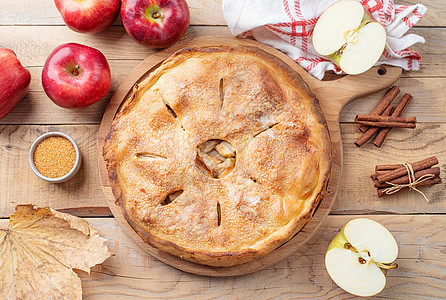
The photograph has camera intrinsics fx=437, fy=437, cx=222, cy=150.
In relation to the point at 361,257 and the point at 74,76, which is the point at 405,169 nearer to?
the point at 361,257

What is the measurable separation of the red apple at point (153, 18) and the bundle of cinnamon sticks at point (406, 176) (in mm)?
1317

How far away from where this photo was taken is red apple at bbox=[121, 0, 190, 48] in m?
2.18

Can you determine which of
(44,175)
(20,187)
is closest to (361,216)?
(44,175)

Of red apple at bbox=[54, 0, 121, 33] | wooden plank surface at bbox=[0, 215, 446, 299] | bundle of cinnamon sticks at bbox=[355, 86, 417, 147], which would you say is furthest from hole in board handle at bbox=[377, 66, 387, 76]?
red apple at bbox=[54, 0, 121, 33]

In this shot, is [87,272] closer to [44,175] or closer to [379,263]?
[44,175]

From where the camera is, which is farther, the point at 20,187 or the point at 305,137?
the point at 20,187

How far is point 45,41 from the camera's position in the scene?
7.89 ft

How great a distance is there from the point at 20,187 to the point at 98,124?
54cm

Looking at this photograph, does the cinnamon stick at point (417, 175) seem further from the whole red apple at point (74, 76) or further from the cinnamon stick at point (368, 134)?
the whole red apple at point (74, 76)

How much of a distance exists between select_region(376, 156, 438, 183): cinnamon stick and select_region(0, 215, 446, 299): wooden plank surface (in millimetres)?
225

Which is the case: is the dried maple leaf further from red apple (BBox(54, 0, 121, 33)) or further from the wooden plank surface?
red apple (BBox(54, 0, 121, 33))

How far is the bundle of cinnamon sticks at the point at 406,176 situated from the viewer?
2.32m

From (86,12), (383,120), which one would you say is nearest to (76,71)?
(86,12)

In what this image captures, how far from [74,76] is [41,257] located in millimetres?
920
